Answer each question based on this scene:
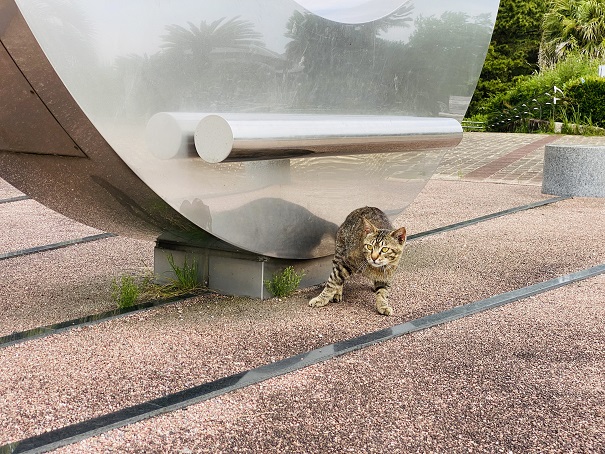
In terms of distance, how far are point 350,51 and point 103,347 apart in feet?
8.06

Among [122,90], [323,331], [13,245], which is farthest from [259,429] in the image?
[13,245]

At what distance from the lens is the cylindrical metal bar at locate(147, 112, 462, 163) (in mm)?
3910

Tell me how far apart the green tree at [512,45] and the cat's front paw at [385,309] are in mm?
29788

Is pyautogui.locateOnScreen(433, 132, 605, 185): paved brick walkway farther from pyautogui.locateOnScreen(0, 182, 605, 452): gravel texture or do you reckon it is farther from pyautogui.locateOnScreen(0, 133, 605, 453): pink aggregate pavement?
pyautogui.locateOnScreen(0, 182, 605, 452): gravel texture

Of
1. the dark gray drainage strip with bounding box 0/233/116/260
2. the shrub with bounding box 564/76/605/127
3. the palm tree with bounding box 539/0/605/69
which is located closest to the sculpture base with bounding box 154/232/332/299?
the dark gray drainage strip with bounding box 0/233/116/260

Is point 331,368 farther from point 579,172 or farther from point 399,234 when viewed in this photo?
point 579,172

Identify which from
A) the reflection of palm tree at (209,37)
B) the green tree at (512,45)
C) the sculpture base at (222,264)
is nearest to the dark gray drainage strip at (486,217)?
the sculpture base at (222,264)

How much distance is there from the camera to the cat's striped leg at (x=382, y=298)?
4953 millimetres

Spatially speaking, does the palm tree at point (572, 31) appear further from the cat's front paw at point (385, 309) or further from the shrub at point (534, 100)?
the cat's front paw at point (385, 309)

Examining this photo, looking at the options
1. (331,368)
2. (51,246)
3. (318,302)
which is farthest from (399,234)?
(51,246)

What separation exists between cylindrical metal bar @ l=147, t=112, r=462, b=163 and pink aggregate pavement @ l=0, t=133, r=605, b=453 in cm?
99

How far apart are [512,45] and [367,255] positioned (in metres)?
33.7

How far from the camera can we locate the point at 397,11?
568 cm

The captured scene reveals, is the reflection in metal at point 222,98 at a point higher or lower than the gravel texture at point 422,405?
higher
